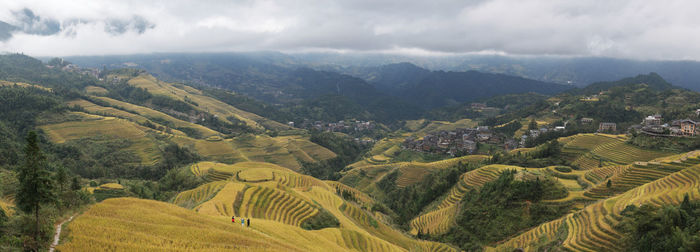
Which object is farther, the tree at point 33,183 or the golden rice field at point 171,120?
the golden rice field at point 171,120

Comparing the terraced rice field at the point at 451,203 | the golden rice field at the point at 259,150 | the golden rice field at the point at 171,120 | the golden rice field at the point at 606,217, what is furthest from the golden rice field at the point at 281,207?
the golden rice field at the point at 171,120

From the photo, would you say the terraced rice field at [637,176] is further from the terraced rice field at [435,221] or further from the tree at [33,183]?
the tree at [33,183]

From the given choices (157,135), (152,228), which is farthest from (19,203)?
(157,135)

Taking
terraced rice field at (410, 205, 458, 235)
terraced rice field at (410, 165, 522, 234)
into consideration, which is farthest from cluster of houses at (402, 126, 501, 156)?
terraced rice field at (410, 205, 458, 235)

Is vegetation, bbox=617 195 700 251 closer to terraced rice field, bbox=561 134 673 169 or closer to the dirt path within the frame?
the dirt path

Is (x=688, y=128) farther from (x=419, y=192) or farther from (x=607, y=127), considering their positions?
(x=419, y=192)

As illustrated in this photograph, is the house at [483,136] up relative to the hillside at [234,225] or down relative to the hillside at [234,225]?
down

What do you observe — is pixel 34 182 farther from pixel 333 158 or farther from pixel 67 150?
pixel 333 158

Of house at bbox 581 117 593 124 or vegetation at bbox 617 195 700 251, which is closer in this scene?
vegetation at bbox 617 195 700 251
